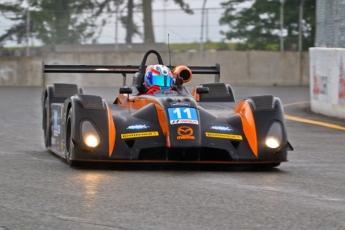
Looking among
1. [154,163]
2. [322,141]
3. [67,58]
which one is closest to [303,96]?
[67,58]

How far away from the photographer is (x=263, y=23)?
31.2 meters

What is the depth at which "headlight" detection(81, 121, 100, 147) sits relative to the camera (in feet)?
29.9

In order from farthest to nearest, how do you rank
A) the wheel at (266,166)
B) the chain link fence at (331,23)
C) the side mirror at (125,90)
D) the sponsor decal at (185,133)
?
the chain link fence at (331,23), the side mirror at (125,90), the wheel at (266,166), the sponsor decal at (185,133)

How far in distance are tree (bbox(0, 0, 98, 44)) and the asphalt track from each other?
19.5 metres

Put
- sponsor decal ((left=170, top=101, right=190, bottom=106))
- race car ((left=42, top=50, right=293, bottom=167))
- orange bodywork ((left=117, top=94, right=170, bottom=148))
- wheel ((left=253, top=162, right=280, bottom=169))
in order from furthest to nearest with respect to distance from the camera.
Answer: wheel ((left=253, top=162, right=280, bottom=169)) → sponsor decal ((left=170, top=101, right=190, bottom=106)) → orange bodywork ((left=117, top=94, right=170, bottom=148)) → race car ((left=42, top=50, right=293, bottom=167))

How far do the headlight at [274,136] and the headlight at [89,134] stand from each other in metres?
1.72

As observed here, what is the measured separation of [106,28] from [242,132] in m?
22.2

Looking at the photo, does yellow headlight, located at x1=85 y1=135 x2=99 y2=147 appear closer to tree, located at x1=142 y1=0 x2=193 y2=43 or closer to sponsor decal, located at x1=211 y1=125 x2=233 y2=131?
sponsor decal, located at x1=211 y1=125 x2=233 y2=131

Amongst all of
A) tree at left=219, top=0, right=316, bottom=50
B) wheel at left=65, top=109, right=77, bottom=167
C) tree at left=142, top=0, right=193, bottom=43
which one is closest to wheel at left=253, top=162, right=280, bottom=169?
wheel at left=65, top=109, right=77, bottom=167

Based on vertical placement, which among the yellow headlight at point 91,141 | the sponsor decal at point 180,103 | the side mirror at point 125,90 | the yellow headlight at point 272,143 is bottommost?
the yellow headlight at point 272,143

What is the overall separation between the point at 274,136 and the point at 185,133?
989 mm

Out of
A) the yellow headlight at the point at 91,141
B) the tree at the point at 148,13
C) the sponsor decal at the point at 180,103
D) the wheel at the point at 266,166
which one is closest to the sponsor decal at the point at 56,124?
the yellow headlight at the point at 91,141

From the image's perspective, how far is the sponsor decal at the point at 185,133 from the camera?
8984 mm

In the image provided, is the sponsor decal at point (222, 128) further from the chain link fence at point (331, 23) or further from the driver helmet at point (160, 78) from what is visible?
the chain link fence at point (331, 23)
